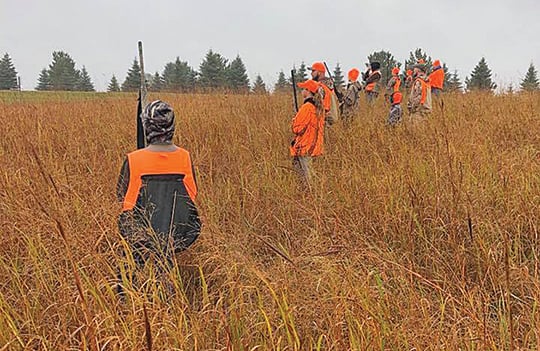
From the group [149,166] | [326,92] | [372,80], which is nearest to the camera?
[149,166]

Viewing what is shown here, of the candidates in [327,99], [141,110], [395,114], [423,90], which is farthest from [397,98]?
[141,110]

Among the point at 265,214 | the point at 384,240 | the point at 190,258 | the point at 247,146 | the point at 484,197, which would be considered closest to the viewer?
the point at 190,258

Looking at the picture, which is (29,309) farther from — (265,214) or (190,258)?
(265,214)

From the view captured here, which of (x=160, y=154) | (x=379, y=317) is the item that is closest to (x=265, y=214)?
(x=160, y=154)

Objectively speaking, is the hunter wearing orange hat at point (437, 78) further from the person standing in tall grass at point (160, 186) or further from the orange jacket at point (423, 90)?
the person standing in tall grass at point (160, 186)

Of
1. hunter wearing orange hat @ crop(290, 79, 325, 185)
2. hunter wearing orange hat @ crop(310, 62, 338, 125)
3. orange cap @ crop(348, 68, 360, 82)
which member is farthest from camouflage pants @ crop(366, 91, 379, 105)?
hunter wearing orange hat @ crop(290, 79, 325, 185)

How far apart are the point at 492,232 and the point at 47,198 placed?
312 cm

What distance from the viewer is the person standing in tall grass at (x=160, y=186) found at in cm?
237

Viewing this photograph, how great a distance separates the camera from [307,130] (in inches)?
189

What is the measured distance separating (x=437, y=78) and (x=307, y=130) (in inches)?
265

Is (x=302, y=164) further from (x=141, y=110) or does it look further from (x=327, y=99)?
(x=141, y=110)

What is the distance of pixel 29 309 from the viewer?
1.73 m

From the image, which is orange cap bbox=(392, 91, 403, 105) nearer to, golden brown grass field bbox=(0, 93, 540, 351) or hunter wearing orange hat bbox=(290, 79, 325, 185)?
golden brown grass field bbox=(0, 93, 540, 351)

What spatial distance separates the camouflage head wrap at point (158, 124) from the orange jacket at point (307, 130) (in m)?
2.48
